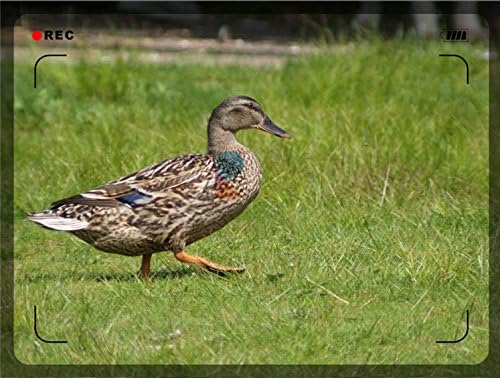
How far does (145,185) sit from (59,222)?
557 mm

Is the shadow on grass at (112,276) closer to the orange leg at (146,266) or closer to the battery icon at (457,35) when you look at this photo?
the orange leg at (146,266)

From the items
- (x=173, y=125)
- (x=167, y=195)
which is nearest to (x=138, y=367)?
(x=167, y=195)

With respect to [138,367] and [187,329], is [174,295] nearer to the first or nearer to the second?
[187,329]

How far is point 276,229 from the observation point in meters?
8.08

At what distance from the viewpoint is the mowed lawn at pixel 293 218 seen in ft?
19.2

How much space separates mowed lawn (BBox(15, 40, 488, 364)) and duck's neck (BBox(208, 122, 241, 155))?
2.28 ft

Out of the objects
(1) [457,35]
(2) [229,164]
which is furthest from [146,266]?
(1) [457,35]

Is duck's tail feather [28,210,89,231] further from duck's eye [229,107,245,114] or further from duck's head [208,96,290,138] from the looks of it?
duck's eye [229,107,245,114]

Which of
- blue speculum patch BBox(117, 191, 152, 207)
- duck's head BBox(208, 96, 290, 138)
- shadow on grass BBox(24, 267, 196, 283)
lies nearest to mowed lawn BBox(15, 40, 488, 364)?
shadow on grass BBox(24, 267, 196, 283)

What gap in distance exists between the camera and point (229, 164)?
283 inches

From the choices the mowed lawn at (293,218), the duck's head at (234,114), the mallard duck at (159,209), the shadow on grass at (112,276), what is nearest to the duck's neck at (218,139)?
the duck's head at (234,114)

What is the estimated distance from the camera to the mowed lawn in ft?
19.2

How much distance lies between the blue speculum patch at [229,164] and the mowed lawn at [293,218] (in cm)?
59

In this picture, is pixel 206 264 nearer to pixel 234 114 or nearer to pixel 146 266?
pixel 146 266
